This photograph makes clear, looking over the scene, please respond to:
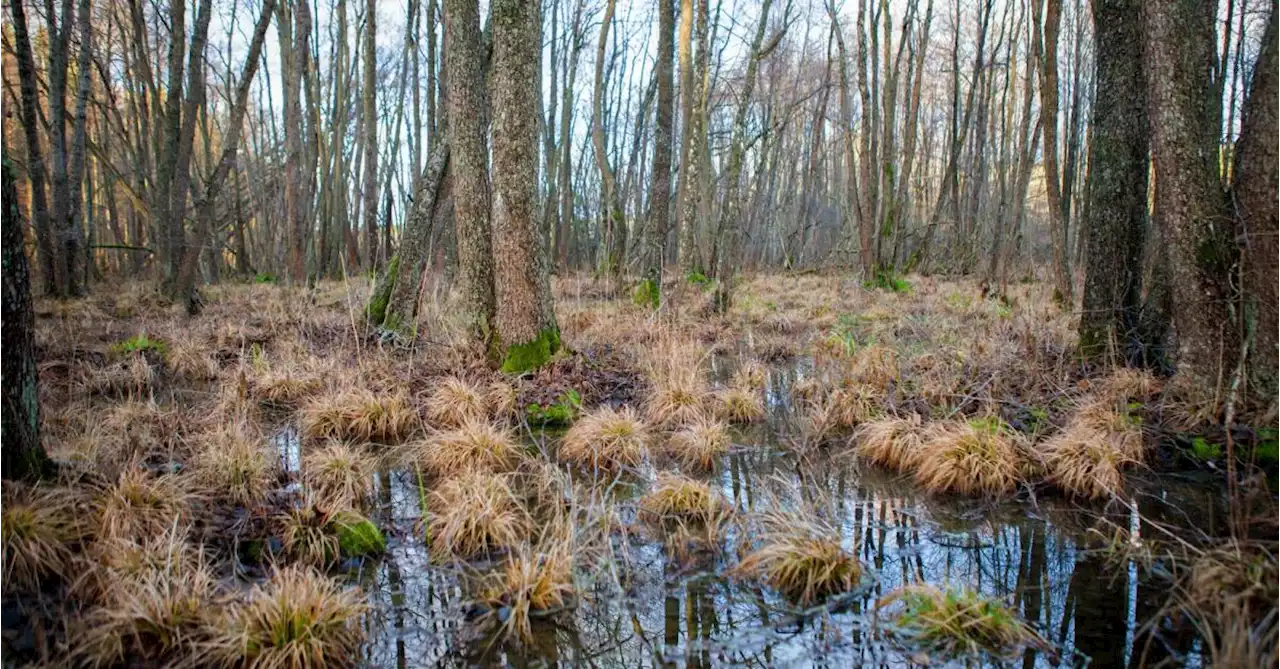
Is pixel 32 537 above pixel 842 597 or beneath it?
above

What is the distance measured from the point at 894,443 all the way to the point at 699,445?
53.1 inches

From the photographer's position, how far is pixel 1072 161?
1071 centimetres

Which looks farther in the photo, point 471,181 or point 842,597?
point 471,181

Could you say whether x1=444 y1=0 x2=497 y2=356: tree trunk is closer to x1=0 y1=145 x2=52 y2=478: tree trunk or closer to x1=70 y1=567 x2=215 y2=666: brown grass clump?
x1=0 y1=145 x2=52 y2=478: tree trunk

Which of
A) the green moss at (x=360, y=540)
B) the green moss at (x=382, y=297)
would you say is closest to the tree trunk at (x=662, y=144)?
the green moss at (x=382, y=297)

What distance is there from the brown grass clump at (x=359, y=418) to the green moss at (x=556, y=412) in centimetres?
→ 95

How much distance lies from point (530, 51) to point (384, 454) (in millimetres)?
3645

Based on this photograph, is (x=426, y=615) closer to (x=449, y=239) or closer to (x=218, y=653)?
(x=218, y=653)

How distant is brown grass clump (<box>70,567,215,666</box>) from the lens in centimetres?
262

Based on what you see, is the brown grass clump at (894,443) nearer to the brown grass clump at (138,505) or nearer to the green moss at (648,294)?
the brown grass clump at (138,505)

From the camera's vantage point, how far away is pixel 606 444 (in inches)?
206

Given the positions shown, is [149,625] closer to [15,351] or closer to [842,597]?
[15,351]

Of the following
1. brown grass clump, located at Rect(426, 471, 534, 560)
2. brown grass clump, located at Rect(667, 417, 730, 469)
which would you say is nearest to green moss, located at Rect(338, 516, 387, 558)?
brown grass clump, located at Rect(426, 471, 534, 560)

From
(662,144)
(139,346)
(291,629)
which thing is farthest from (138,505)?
(662,144)
